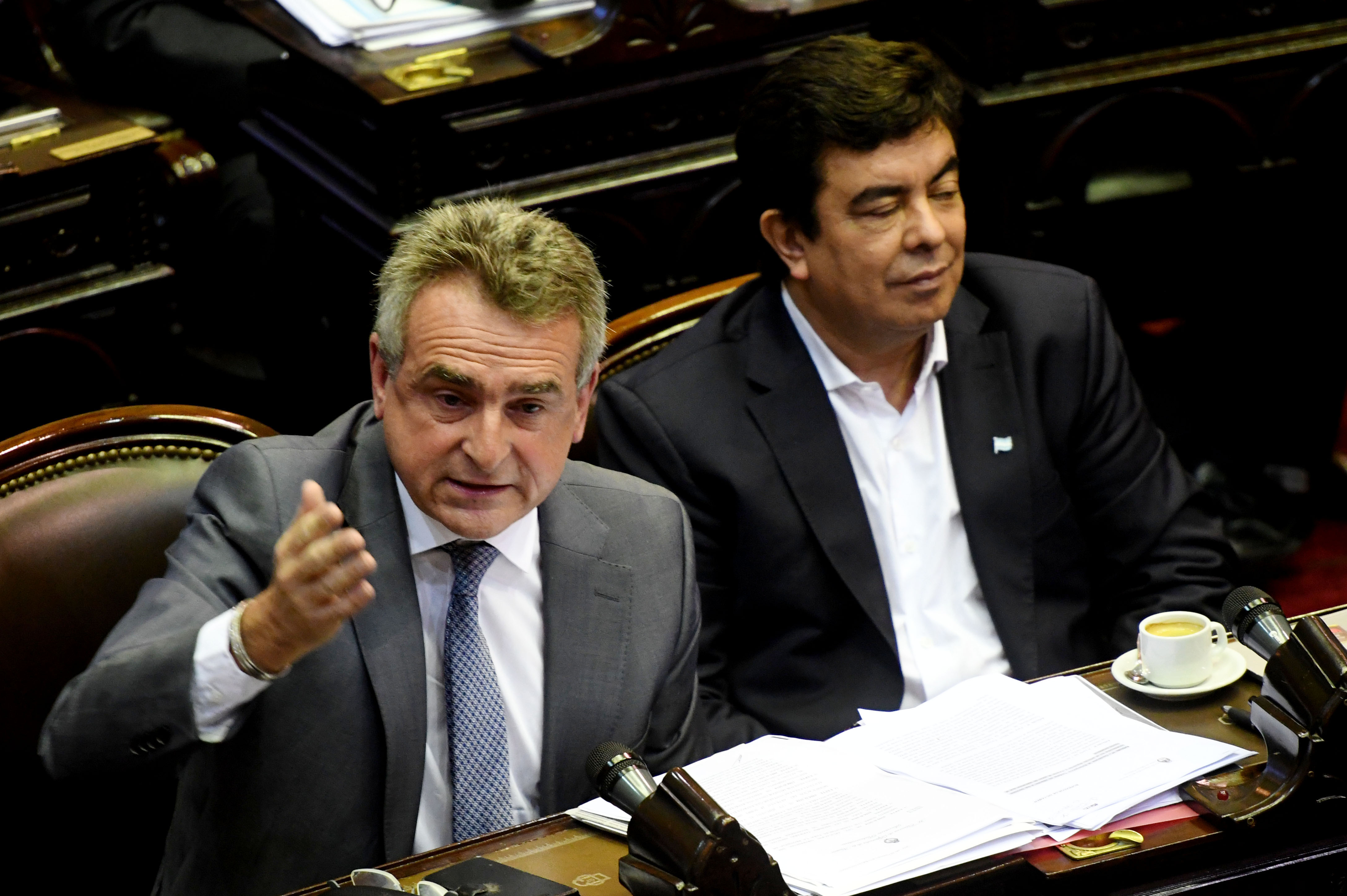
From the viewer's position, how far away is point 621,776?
5.01ft

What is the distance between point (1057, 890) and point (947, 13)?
231 cm

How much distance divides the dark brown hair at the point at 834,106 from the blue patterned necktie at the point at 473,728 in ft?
2.88

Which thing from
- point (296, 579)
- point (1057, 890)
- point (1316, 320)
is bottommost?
point (1316, 320)

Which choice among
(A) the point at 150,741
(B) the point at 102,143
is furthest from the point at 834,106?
(B) the point at 102,143

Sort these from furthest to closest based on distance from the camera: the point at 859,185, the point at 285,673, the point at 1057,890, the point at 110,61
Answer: the point at 110,61, the point at 859,185, the point at 285,673, the point at 1057,890

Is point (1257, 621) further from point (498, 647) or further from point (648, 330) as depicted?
point (648, 330)

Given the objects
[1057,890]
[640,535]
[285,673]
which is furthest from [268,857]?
[1057,890]

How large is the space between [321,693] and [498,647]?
22 cm

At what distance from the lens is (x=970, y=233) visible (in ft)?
11.5

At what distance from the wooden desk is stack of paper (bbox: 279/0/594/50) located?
1.94 m

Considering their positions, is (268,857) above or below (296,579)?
below

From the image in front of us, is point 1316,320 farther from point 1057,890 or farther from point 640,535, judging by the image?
point 1057,890

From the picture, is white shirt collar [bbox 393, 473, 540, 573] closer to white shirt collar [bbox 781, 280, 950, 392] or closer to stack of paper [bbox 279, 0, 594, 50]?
white shirt collar [bbox 781, 280, 950, 392]

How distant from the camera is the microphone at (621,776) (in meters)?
1.51
